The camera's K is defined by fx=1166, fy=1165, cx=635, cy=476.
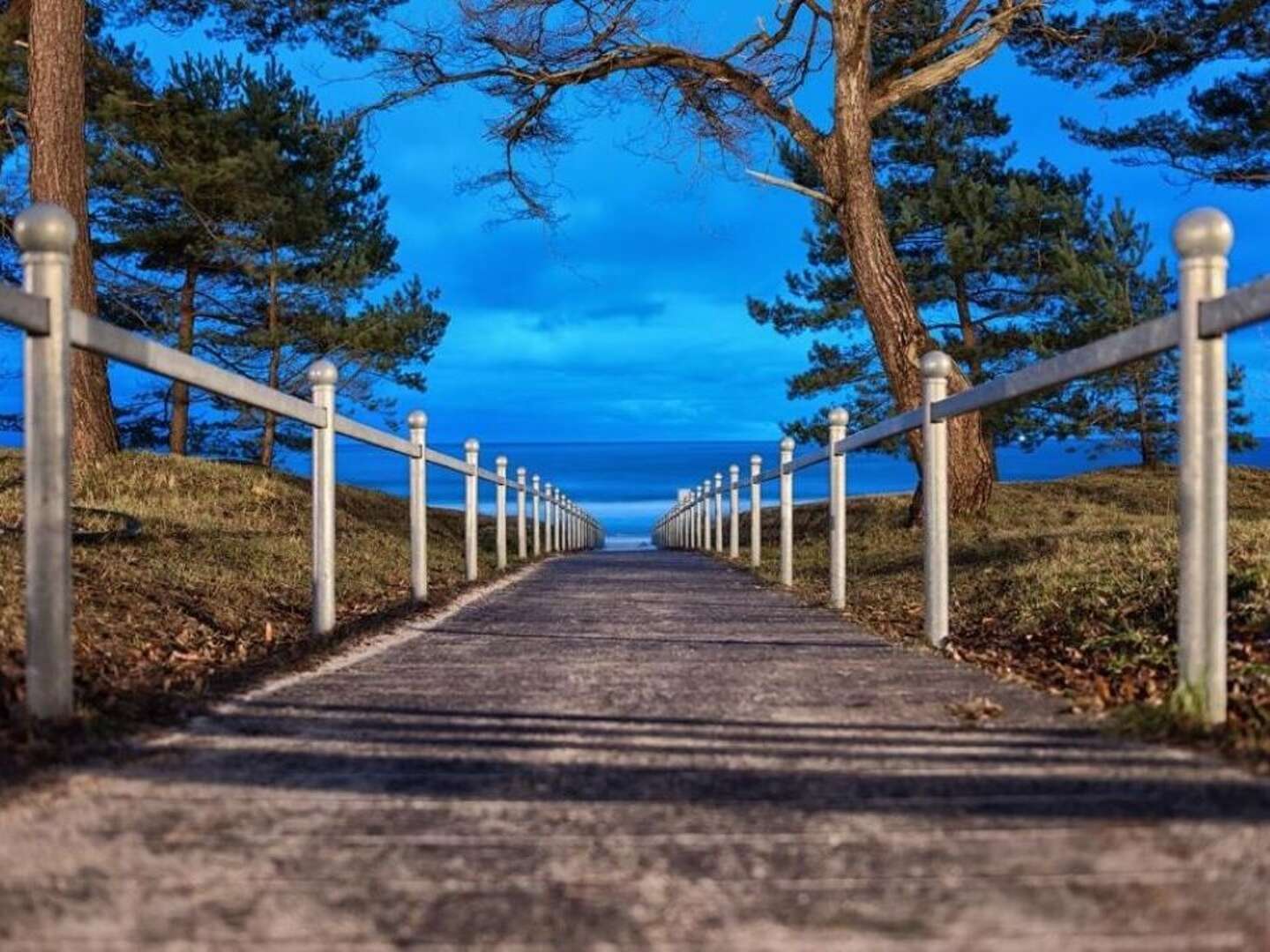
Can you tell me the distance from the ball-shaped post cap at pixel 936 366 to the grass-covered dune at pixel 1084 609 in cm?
105

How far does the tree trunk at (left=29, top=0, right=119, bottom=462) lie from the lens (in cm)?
1037

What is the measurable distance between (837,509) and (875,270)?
5214 mm

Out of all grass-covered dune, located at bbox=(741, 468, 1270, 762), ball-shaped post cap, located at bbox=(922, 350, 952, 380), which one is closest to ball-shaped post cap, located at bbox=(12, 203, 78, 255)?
grass-covered dune, located at bbox=(741, 468, 1270, 762)

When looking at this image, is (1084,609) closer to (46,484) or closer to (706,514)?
(46,484)

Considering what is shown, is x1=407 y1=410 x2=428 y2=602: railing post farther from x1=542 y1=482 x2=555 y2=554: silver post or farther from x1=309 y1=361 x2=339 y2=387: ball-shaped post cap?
x1=542 y1=482 x2=555 y2=554: silver post

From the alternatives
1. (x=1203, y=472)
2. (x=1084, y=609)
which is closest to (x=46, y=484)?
(x=1203, y=472)

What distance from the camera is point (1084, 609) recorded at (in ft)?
15.1

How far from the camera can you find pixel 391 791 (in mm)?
2031

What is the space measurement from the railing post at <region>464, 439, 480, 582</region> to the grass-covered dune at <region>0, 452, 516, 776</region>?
32 centimetres

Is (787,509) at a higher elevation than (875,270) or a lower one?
lower

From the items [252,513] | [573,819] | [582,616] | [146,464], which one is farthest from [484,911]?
[146,464]

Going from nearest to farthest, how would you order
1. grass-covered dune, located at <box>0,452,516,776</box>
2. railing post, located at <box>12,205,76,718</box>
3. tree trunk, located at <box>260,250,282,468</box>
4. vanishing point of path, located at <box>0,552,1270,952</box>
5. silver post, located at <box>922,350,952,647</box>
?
vanishing point of path, located at <box>0,552,1270,952</box> < railing post, located at <box>12,205,76,718</box> < grass-covered dune, located at <box>0,452,516,776</box> < silver post, located at <box>922,350,952,647</box> < tree trunk, located at <box>260,250,282,468</box>

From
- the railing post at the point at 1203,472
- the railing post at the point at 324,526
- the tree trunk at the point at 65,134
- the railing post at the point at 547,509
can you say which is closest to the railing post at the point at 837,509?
the railing post at the point at 324,526

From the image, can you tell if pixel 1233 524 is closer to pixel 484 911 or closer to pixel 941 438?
pixel 941 438
